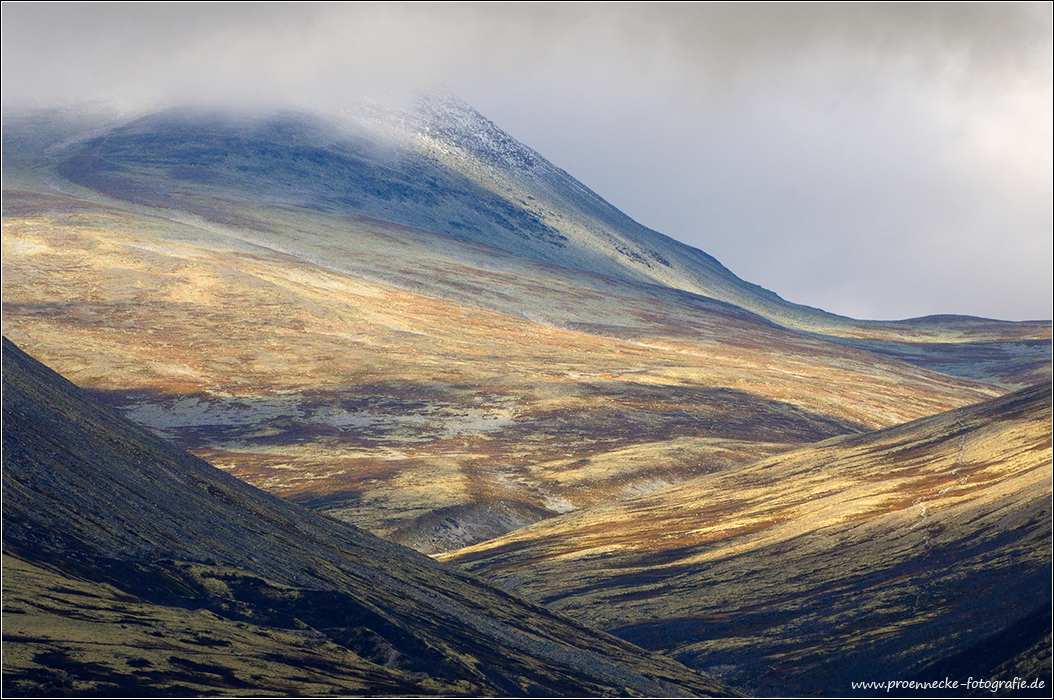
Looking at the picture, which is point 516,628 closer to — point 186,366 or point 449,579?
point 449,579

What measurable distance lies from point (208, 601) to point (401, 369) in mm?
78369

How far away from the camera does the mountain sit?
80.2 meters

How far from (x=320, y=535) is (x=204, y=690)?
1919 cm

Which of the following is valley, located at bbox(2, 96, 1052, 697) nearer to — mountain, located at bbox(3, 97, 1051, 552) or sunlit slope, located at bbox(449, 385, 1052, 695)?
sunlit slope, located at bbox(449, 385, 1052, 695)

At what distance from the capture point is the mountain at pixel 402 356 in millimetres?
80188

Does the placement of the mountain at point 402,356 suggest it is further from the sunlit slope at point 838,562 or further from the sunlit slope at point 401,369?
the sunlit slope at point 838,562

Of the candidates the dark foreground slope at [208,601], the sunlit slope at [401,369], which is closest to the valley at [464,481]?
the dark foreground slope at [208,601]

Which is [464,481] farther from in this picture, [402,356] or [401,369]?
[402,356]

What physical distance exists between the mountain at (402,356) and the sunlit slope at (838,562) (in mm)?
9925

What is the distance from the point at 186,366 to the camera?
4092 inches

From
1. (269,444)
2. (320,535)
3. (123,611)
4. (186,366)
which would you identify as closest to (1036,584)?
(320,535)

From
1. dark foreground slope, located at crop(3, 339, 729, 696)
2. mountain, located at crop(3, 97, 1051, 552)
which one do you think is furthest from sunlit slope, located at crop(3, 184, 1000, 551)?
dark foreground slope, located at crop(3, 339, 729, 696)

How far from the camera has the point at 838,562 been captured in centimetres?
4819

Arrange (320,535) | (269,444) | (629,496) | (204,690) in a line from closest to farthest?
(204,690) < (320,535) < (629,496) < (269,444)
